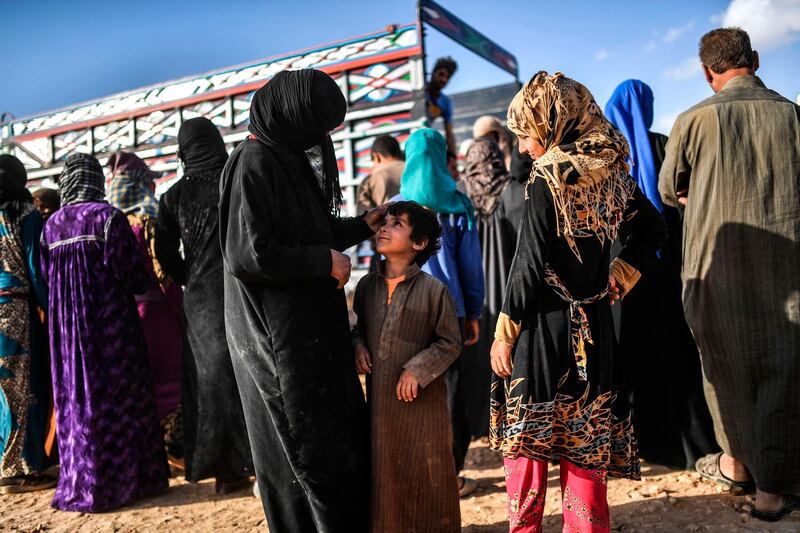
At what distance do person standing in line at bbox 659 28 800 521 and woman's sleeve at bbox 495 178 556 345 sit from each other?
3.95 ft

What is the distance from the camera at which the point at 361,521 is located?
82.4 inches

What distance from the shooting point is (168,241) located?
3.27 metres

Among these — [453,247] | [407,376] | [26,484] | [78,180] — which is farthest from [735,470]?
[26,484]

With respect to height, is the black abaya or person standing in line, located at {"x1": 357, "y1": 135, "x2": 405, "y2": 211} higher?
person standing in line, located at {"x1": 357, "y1": 135, "x2": 405, "y2": 211}

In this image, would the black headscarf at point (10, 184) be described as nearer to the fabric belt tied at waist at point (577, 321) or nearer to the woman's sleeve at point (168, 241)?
the woman's sleeve at point (168, 241)

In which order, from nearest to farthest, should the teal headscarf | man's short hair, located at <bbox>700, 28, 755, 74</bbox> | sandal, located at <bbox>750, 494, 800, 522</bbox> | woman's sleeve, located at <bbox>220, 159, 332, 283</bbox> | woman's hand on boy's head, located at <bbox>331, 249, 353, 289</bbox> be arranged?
woman's sleeve, located at <bbox>220, 159, 332, 283</bbox> → woman's hand on boy's head, located at <bbox>331, 249, 353, 289</bbox> → sandal, located at <bbox>750, 494, 800, 522</bbox> → man's short hair, located at <bbox>700, 28, 755, 74</bbox> → the teal headscarf

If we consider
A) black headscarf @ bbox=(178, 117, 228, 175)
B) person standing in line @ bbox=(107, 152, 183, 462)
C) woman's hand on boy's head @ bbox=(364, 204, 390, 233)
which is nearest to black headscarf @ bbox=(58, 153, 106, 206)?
person standing in line @ bbox=(107, 152, 183, 462)

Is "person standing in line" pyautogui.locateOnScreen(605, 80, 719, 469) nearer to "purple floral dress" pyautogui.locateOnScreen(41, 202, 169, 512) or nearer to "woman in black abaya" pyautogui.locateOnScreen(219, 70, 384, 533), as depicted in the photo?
"woman in black abaya" pyautogui.locateOnScreen(219, 70, 384, 533)

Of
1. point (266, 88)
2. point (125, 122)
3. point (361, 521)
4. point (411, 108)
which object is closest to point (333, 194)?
point (266, 88)

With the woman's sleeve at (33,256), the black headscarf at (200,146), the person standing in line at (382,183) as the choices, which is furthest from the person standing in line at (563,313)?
the woman's sleeve at (33,256)

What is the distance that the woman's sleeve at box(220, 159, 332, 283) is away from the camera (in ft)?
6.05

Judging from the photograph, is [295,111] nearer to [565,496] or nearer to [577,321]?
[577,321]

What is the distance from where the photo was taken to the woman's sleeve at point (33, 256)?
358 cm

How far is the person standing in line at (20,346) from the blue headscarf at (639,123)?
11.4 feet
